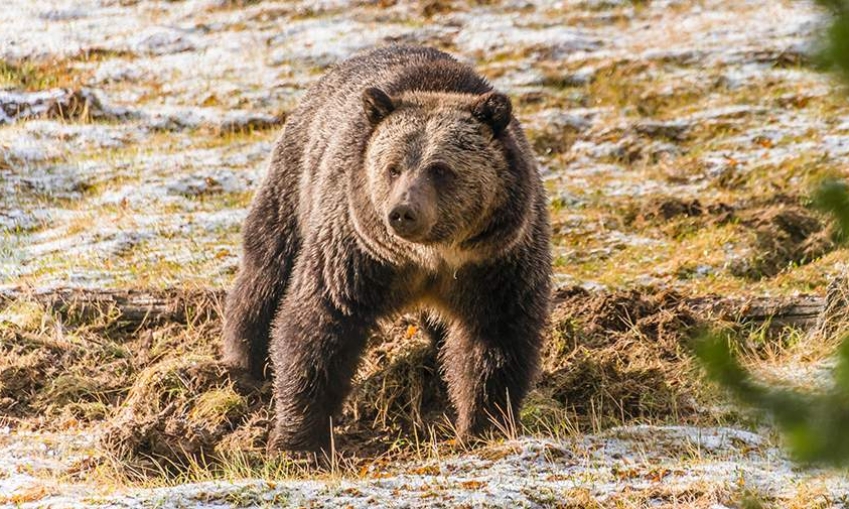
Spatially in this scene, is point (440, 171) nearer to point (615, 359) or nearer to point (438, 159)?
point (438, 159)

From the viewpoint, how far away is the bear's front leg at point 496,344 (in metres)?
7.05

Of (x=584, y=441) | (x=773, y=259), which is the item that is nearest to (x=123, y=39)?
(x=773, y=259)

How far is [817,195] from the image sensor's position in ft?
8.84

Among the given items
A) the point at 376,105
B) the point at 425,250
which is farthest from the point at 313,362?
the point at 376,105

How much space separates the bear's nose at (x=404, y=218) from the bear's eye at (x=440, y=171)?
47 centimetres

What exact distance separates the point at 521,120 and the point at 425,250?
802 centimetres

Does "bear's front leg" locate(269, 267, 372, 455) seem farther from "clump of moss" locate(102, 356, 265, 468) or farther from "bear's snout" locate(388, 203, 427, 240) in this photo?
"bear's snout" locate(388, 203, 427, 240)

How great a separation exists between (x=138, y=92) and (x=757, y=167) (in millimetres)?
9052

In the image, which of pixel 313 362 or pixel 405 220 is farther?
pixel 313 362

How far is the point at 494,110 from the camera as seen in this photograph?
6.85 metres

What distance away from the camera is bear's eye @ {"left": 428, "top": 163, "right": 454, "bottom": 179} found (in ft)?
→ 21.5

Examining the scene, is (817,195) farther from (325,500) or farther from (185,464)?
(185,464)

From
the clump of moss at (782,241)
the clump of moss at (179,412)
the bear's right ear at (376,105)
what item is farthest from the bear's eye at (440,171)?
the clump of moss at (782,241)

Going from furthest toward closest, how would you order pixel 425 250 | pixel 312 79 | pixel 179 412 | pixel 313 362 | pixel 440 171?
pixel 312 79 → pixel 179 412 → pixel 313 362 → pixel 425 250 → pixel 440 171
